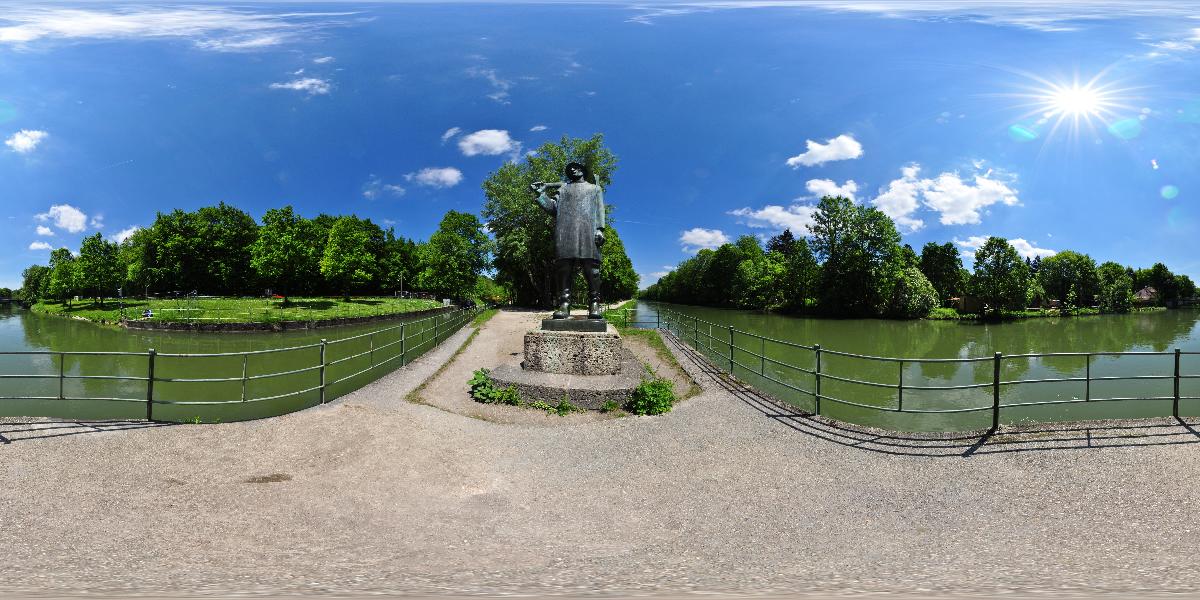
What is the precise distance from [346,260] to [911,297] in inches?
2017

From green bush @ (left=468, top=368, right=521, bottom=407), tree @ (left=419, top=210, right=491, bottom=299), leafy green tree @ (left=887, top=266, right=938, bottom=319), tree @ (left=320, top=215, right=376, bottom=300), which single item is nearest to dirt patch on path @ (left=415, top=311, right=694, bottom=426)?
green bush @ (left=468, top=368, right=521, bottom=407)

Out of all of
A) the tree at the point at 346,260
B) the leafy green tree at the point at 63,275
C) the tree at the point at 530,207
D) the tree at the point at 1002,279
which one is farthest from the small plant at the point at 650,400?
the leafy green tree at the point at 63,275

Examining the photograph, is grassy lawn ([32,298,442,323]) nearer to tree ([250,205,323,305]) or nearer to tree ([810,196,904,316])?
tree ([250,205,323,305])

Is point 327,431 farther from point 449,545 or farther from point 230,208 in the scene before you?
point 230,208

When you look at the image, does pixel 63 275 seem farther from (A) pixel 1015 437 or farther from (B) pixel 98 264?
(A) pixel 1015 437

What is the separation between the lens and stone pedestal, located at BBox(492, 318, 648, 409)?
7824 millimetres

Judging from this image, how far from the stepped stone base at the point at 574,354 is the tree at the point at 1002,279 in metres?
51.2

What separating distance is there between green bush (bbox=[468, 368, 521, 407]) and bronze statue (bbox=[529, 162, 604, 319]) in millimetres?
1845

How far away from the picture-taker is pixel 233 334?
29.2 m

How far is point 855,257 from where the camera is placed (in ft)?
149

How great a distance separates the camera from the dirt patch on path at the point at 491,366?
721cm

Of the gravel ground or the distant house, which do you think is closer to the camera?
the gravel ground

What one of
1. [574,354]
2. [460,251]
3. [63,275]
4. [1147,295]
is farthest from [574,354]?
[1147,295]

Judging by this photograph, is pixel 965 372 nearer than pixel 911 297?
Yes
